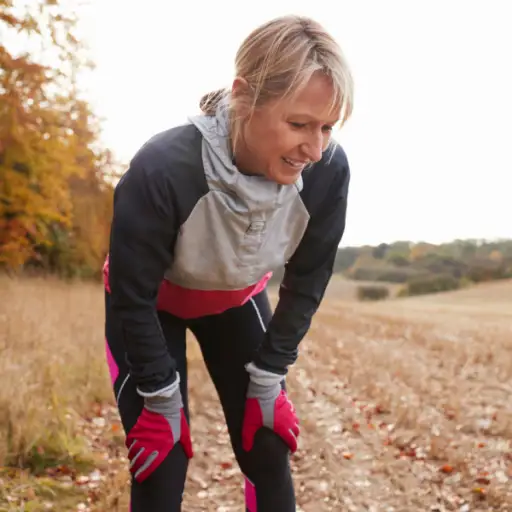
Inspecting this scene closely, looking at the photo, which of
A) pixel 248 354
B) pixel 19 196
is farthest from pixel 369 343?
pixel 248 354

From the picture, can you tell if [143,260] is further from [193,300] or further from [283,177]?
[283,177]

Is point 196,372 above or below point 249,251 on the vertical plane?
below

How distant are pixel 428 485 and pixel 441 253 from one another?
54.4 ft

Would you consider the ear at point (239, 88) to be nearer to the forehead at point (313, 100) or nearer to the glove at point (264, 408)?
the forehead at point (313, 100)

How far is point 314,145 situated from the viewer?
1505 millimetres

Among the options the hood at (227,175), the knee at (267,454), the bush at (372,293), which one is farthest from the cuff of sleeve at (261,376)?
the bush at (372,293)

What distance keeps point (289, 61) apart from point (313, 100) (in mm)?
103

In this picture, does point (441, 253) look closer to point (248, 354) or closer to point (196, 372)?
point (196, 372)

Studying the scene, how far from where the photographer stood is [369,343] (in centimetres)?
752

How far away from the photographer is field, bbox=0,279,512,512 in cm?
303

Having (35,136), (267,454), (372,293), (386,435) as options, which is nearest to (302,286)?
(267,454)

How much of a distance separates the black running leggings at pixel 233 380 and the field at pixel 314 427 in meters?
1.04

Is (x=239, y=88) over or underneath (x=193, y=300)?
over

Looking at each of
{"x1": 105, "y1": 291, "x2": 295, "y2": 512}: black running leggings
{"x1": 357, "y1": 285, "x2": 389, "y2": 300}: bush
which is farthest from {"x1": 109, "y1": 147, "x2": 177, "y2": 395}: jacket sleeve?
{"x1": 357, "y1": 285, "x2": 389, "y2": 300}: bush
